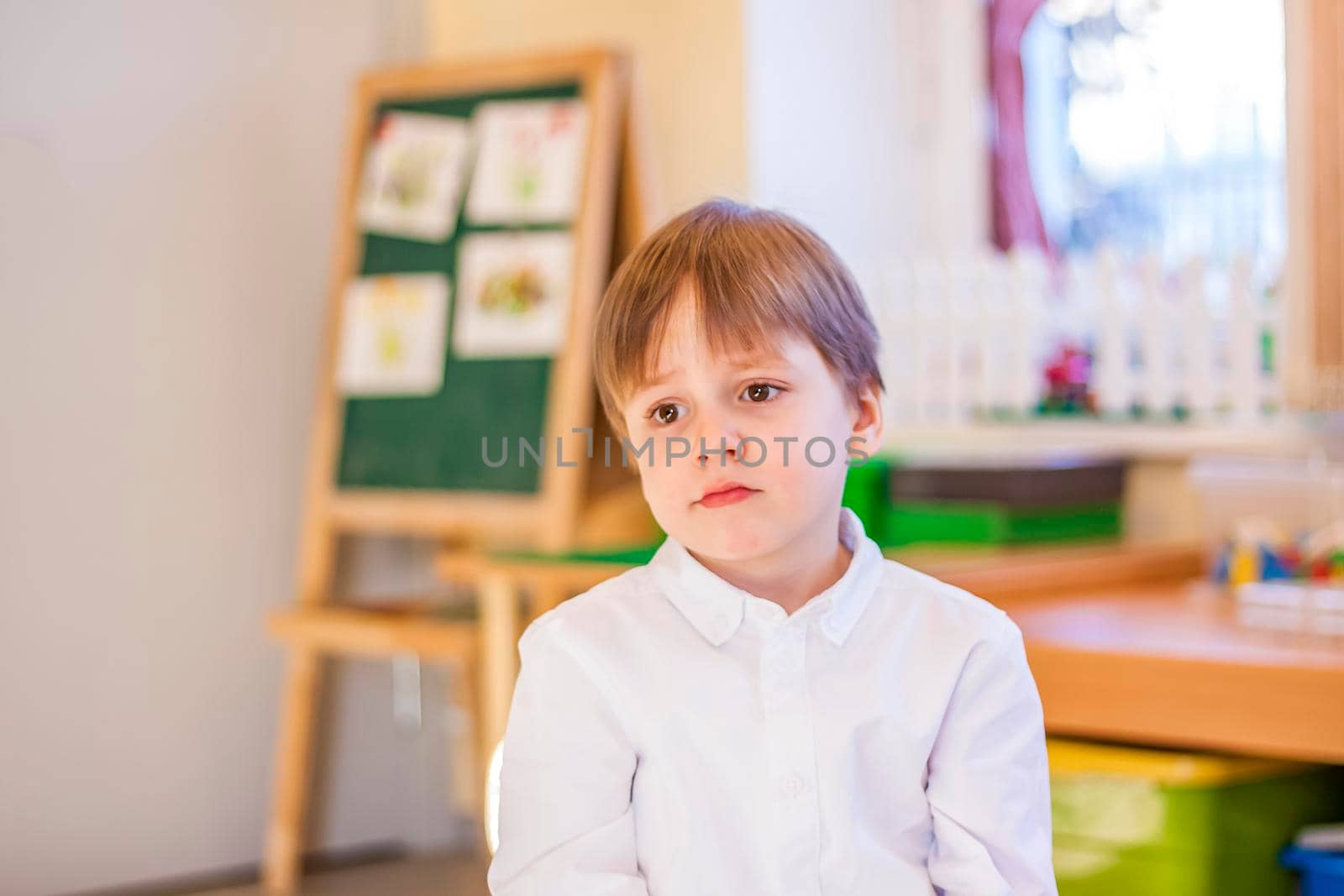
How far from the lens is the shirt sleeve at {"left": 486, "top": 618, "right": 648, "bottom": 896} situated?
96cm

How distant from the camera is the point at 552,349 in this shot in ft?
8.49

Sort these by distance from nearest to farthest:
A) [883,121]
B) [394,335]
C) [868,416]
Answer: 1. [868,416]
2. [394,335]
3. [883,121]

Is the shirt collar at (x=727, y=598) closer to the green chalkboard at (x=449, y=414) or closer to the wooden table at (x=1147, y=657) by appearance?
the wooden table at (x=1147, y=657)

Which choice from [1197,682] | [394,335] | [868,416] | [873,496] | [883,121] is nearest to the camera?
[868,416]

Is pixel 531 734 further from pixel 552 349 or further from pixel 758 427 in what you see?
pixel 552 349

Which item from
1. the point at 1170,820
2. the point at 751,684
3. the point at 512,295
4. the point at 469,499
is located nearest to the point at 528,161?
the point at 512,295

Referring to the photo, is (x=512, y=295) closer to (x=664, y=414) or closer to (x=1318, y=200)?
(x=1318, y=200)

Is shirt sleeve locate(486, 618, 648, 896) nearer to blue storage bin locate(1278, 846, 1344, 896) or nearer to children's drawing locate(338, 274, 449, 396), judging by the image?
blue storage bin locate(1278, 846, 1344, 896)

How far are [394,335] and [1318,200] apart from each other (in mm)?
1634

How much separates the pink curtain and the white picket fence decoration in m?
0.10

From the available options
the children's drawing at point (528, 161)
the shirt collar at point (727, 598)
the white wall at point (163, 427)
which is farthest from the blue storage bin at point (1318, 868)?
the white wall at point (163, 427)

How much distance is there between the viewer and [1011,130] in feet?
10.5

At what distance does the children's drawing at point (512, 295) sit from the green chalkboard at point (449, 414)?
0.07ft

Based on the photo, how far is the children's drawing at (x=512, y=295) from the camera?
2607mm
